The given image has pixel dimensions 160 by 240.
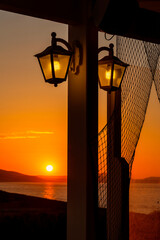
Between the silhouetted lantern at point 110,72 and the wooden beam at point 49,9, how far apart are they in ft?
1.48

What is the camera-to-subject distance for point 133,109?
4047 millimetres

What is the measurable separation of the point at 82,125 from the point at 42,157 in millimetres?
9369

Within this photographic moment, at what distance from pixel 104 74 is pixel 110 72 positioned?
85 millimetres

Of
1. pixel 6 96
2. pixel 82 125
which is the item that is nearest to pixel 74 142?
pixel 82 125

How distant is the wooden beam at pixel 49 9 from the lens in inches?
152

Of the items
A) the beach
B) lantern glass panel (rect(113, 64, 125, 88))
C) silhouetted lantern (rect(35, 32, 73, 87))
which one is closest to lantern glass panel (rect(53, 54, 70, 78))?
silhouetted lantern (rect(35, 32, 73, 87))

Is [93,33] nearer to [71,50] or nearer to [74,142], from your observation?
[71,50]

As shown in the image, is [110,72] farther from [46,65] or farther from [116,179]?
[116,179]

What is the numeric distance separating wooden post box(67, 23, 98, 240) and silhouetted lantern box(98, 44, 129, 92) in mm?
256

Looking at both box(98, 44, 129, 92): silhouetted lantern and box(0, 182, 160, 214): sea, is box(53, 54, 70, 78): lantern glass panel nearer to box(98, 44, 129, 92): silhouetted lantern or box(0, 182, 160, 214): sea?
box(98, 44, 129, 92): silhouetted lantern

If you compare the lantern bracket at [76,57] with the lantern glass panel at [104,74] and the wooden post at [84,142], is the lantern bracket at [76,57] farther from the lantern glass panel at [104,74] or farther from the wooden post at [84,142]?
the lantern glass panel at [104,74]

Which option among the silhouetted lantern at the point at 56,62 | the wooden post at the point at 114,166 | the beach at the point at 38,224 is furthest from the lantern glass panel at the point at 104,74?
the beach at the point at 38,224

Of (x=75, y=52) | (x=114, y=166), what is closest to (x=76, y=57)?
(x=75, y=52)

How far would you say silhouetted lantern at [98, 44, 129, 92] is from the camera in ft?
14.1
